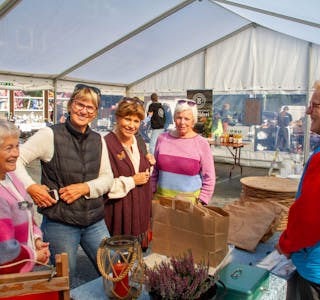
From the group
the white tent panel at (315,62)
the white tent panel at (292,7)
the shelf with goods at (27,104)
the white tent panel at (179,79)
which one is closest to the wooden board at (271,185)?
the white tent panel at (292,7)

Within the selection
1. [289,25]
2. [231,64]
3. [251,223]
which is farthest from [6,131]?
[231,64]

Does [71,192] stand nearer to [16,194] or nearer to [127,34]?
[16,194]

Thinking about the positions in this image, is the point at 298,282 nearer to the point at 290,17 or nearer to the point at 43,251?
the point at 43,251

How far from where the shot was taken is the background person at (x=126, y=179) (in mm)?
2059

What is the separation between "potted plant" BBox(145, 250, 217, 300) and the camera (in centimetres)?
107

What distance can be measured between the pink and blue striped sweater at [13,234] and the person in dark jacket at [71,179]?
0.94 ft

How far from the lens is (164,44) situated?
8727 mm

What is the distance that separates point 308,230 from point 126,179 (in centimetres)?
105

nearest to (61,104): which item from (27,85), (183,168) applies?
(27,85)

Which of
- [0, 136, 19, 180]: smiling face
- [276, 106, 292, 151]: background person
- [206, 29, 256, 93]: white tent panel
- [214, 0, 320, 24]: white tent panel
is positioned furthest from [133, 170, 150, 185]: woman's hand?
[206, 29, 256, 93]: white tent panel

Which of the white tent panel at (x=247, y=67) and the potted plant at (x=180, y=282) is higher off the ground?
the white tent panel at (x=247, y=67)

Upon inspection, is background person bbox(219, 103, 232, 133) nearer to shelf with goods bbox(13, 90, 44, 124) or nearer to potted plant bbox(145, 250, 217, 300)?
potted plant bbox(145, 250, 217, 300)

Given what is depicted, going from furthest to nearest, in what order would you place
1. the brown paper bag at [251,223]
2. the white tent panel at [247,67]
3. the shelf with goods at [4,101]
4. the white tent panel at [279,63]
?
the shelf with goods at [4,101]
the white tent panel at [247,67]
the white tent panel at [279,63]
the brown paper bag at [251,223]

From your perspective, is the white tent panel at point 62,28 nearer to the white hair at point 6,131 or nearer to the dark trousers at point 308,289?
the white hair at point 6,131
